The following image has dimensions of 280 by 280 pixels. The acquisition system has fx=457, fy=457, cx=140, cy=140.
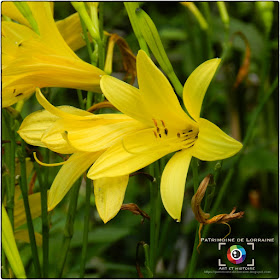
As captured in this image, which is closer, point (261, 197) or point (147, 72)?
point (147, 72)

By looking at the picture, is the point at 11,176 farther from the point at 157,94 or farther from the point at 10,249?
the point at 157,94

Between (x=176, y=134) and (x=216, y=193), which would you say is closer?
(x=176, y=134)

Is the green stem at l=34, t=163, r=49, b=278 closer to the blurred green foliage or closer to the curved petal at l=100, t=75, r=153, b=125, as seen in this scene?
the curved petal at l=100, t=75, r=153, b=125

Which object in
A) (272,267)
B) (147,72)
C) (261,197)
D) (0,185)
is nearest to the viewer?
(147,72)

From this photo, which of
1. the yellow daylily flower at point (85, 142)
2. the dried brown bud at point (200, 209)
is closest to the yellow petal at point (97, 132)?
the yellow daylily flower at point (85, 142)

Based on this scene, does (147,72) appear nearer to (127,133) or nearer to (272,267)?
(127,133)

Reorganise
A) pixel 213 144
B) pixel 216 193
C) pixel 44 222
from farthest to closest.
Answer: pixel 216 193
pixel 44 222
pixel 213 144

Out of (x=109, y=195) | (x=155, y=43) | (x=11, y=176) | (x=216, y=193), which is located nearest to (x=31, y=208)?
(x=11, y=176)

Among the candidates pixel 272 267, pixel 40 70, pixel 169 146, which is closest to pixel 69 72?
pixel 40 70
